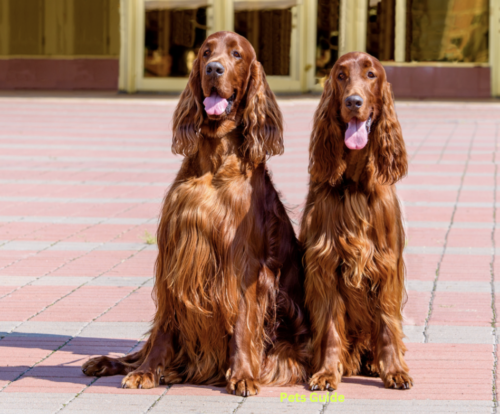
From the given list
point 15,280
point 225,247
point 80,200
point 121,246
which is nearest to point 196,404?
point 225,247

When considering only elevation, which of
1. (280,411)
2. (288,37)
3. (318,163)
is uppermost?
(288,37)

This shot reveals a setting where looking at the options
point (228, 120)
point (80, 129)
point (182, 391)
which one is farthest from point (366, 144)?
point (80, 129)

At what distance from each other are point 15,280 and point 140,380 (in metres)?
2.37

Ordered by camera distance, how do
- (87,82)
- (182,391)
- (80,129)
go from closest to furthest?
(182,391) < (80,129) < (87,82)

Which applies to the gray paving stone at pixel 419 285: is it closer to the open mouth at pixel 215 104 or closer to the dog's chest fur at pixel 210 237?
the dog's chest fur at pixel 210 237

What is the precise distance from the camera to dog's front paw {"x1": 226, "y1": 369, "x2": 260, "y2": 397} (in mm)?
4062

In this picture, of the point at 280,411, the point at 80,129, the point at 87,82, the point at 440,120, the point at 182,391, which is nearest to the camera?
the point at 280,411

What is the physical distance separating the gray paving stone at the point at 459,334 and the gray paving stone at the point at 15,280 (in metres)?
2.72

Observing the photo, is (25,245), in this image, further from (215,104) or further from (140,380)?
(215,104)

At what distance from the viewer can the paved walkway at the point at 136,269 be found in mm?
4090

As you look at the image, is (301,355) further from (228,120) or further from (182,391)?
(228,120)

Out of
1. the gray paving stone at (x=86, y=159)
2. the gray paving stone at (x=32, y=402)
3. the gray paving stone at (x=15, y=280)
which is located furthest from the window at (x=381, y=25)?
the gray paving stone at (x=32, y=402)

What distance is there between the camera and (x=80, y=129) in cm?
1485

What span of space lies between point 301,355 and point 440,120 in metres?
12.6
